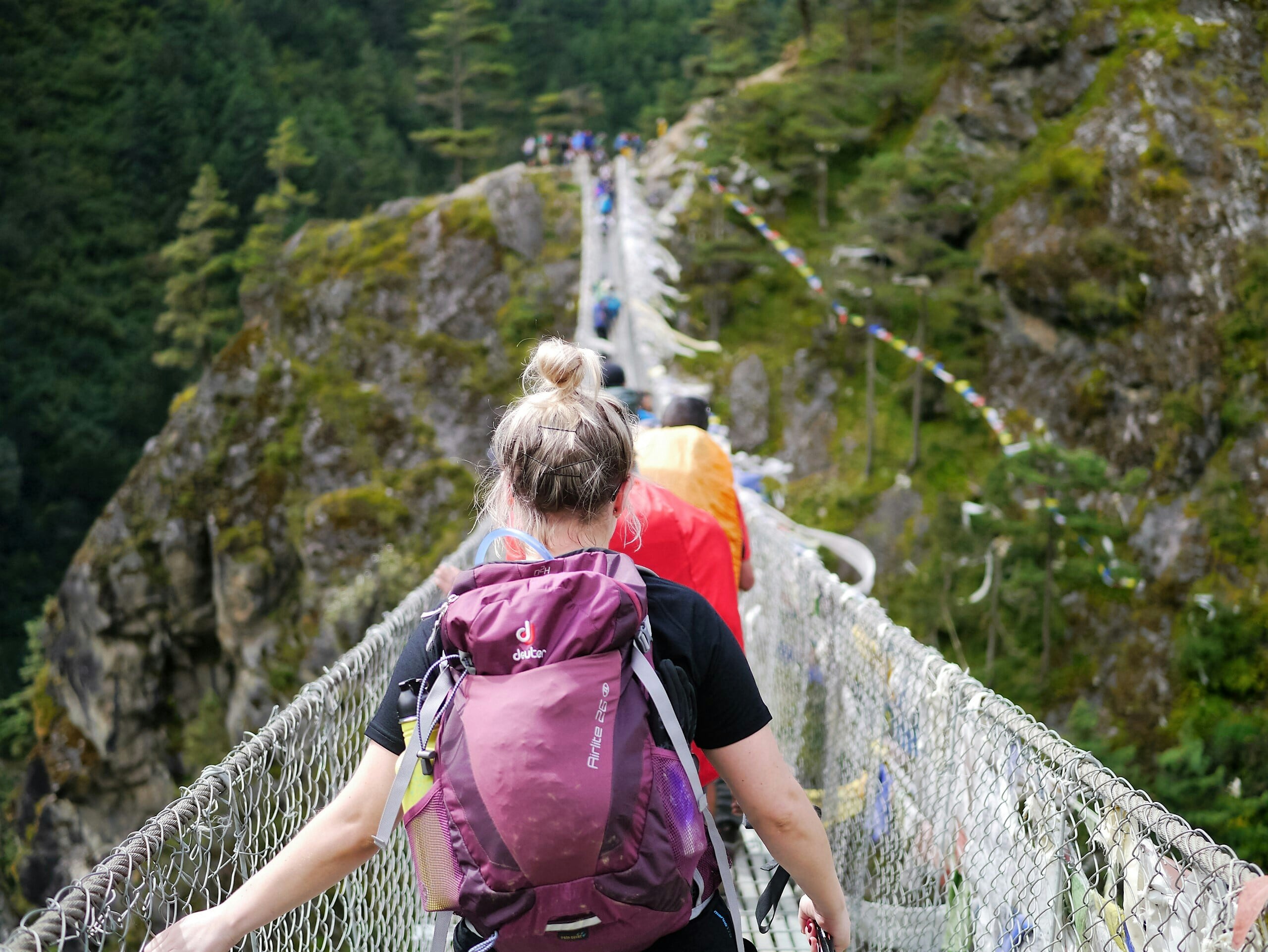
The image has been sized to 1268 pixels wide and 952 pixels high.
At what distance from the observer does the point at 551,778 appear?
75 centimetres

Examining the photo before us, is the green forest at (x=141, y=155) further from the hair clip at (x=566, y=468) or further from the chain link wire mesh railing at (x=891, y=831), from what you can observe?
the hair clip at (x=566, y=468)

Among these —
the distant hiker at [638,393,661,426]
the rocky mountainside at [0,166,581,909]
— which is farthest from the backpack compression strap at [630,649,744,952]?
the rocky mountainside at [0,166,581,909]

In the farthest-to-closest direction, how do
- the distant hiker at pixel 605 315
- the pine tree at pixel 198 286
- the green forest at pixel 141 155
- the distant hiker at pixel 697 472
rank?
the green forest at pixel 141 155, the pine tree at pixel 198 286, the distant hiker at pixel 605 315, the distant hiker at pixel 697 472

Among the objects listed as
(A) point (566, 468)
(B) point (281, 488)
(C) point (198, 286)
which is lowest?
(B) point (281, 488)

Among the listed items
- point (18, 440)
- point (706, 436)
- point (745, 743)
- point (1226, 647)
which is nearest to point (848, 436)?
point (1226, 647)

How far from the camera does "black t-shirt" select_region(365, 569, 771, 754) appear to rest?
0.88 m

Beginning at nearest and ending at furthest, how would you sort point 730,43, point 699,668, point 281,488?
point 699,668 < point 730,43 < point 281,488

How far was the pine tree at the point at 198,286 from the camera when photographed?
20125 mm

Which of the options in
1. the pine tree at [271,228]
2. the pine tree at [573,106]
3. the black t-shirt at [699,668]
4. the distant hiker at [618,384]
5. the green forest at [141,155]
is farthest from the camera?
the green forest at [141,155]

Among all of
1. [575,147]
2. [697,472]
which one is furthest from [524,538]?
[575,147]

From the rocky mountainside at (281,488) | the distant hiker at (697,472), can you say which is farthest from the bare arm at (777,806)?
the rocky mountainside at (281,488)

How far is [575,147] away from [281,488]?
9162 mm

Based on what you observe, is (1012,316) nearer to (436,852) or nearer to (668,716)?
(668,716)

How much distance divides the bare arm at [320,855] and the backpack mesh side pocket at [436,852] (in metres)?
0.09
